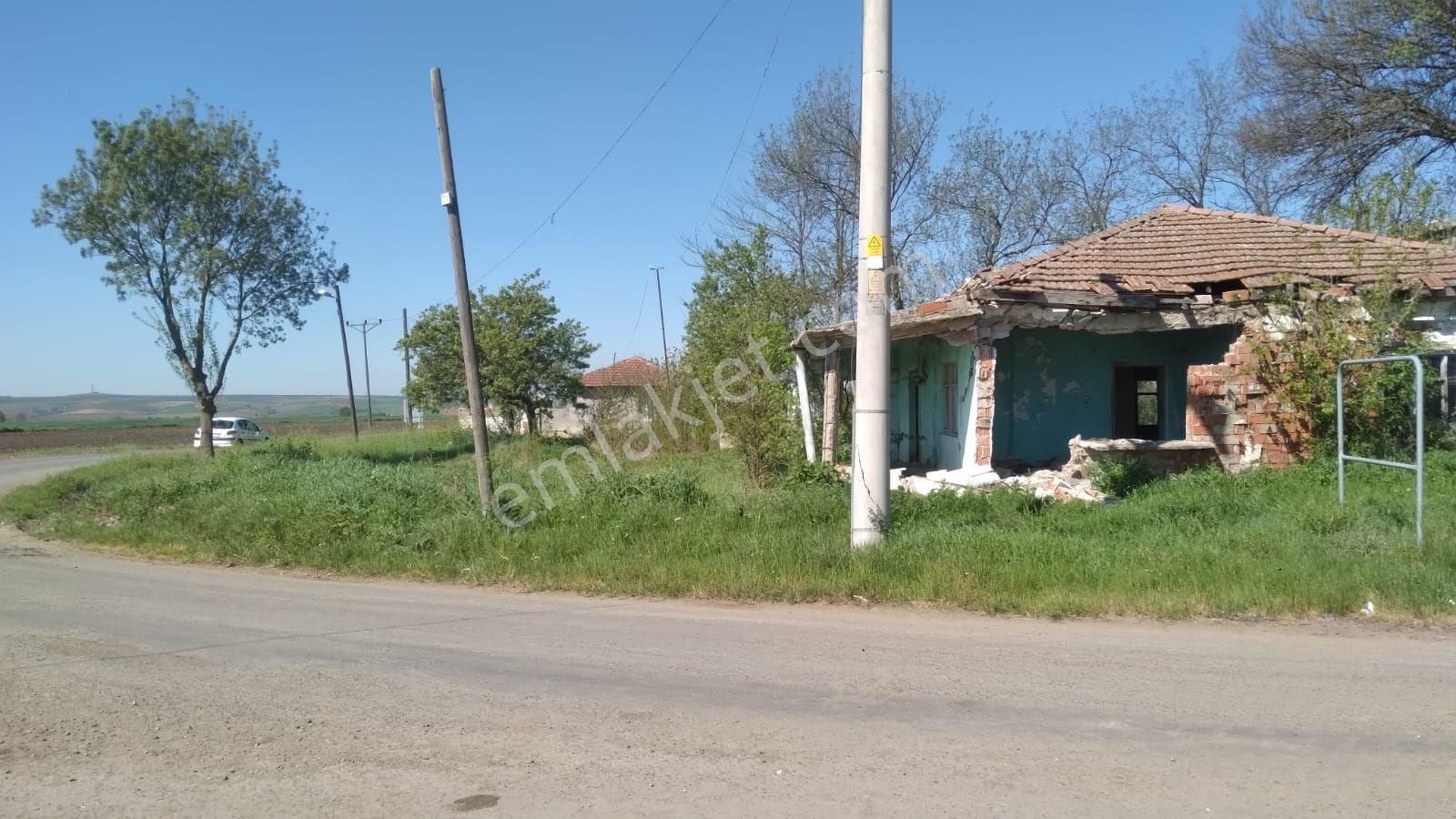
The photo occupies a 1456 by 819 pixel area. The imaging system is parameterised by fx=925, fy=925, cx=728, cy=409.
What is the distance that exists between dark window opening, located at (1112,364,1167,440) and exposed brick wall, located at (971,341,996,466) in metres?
3.62

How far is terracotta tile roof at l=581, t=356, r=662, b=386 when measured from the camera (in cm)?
3152

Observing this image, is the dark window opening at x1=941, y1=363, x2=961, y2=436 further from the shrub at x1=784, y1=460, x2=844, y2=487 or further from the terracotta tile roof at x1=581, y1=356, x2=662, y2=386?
the terracotta tile roof at x1=581, y1=356, x2=662, y2=386

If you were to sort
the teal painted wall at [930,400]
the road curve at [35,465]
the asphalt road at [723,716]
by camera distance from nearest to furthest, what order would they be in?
the asphalt road at [723,716]
the teal painted wall at [930,400]
the road curve at [35,465]

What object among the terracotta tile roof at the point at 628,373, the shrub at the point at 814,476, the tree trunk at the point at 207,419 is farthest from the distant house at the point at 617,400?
the tree trunk at the point at 207,419

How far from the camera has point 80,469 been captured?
73.4ft

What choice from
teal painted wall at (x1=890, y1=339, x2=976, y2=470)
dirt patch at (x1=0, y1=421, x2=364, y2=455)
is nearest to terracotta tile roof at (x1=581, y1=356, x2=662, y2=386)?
teal painted wall at (x1=890, y1=339, x2=976, y2=470)

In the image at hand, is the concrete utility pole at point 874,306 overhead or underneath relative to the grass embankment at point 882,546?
overhead

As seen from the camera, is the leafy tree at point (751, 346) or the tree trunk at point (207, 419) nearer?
the leafy tree at point (751, 346)

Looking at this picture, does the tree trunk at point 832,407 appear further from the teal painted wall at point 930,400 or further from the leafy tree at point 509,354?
the leafy tree at point 509,354

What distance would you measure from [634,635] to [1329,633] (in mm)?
5312

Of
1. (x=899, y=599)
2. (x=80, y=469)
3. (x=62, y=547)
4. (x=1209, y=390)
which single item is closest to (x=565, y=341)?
(x=80, y=469)

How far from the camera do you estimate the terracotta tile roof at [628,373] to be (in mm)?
31516

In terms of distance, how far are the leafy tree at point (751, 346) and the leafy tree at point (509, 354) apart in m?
5.68

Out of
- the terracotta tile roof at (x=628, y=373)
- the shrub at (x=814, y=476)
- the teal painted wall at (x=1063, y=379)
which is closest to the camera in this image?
the shrub at (x=814, y=476)
